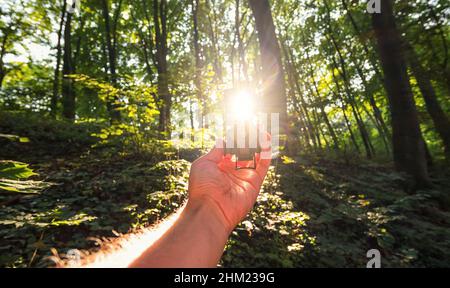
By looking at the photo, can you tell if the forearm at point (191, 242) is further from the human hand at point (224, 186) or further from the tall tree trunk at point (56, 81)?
the tall tree trunk at point (56, 81)

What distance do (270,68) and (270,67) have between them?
0.04 meters

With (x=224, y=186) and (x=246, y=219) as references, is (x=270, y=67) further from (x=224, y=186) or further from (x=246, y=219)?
(x=224, y=186)

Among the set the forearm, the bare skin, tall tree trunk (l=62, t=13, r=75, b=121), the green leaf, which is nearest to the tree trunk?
the bare skin

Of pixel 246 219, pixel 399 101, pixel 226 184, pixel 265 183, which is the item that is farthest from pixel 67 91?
pixel 399 101

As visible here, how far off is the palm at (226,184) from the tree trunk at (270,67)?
17.1 feet

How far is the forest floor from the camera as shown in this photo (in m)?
2.68

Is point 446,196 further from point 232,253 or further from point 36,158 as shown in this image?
point 36,158

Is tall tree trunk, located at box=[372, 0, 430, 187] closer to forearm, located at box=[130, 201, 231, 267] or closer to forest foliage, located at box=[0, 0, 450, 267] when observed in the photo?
forest foliage, located at box=[0, 0, 450, 267]

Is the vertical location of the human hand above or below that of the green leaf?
below

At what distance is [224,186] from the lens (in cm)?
165

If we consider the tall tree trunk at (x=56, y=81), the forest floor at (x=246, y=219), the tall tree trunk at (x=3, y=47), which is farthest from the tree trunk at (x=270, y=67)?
the tall tree trunk at (x=3, y=47)

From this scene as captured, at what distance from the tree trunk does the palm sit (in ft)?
17.1

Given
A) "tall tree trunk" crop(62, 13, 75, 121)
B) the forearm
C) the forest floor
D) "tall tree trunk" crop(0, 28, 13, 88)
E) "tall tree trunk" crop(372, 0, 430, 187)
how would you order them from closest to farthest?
the forearm < the forest floor < "tall tree trunk" crop(372, 0, 430, 187) < "tall tree trunk" crop(62, 13, 75, 121) < "tall tree trunk" crop(0, 28, 13, 88)

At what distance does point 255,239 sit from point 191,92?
448cm
